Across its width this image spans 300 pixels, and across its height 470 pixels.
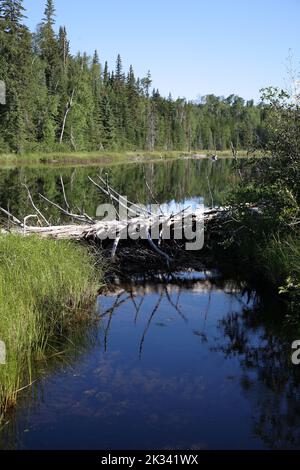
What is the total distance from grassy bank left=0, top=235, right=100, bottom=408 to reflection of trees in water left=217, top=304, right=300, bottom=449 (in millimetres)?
2722

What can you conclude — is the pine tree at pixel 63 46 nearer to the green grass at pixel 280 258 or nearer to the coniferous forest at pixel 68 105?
the coniferous forest at pixel 68 105

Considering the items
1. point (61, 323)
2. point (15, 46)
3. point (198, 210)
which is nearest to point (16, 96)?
point (15, 46)

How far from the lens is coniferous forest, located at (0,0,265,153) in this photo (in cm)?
5681

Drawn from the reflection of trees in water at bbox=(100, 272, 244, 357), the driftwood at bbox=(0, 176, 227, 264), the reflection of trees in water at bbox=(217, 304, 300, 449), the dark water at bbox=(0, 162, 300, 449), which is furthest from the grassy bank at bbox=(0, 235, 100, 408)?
the reflection of trees in water at bbox=(217, 304, 300, 449)

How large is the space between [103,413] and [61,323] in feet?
8.32

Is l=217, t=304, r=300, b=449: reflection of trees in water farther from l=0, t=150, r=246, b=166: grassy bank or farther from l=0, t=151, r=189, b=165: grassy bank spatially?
l=0, t=151, r=189, b=165: grassy bank

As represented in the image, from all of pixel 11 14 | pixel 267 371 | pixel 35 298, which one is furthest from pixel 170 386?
pixel 11 14

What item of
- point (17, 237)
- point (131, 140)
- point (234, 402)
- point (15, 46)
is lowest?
point (234, 402)

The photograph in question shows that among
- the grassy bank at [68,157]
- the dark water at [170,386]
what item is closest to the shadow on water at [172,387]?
the dark water at [170,386]

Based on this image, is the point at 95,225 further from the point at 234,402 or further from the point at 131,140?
the point at 131,140

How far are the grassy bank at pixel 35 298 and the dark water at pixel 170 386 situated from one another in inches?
15.4

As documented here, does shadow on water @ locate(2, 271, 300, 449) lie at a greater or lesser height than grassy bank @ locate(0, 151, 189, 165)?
lesser

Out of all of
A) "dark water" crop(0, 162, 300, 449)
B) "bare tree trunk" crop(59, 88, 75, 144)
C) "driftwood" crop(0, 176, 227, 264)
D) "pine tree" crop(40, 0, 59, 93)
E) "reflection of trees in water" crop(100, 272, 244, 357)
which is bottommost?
"dark water" crop(0, 162, 300, 449)

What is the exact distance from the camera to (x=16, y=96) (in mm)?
54562
